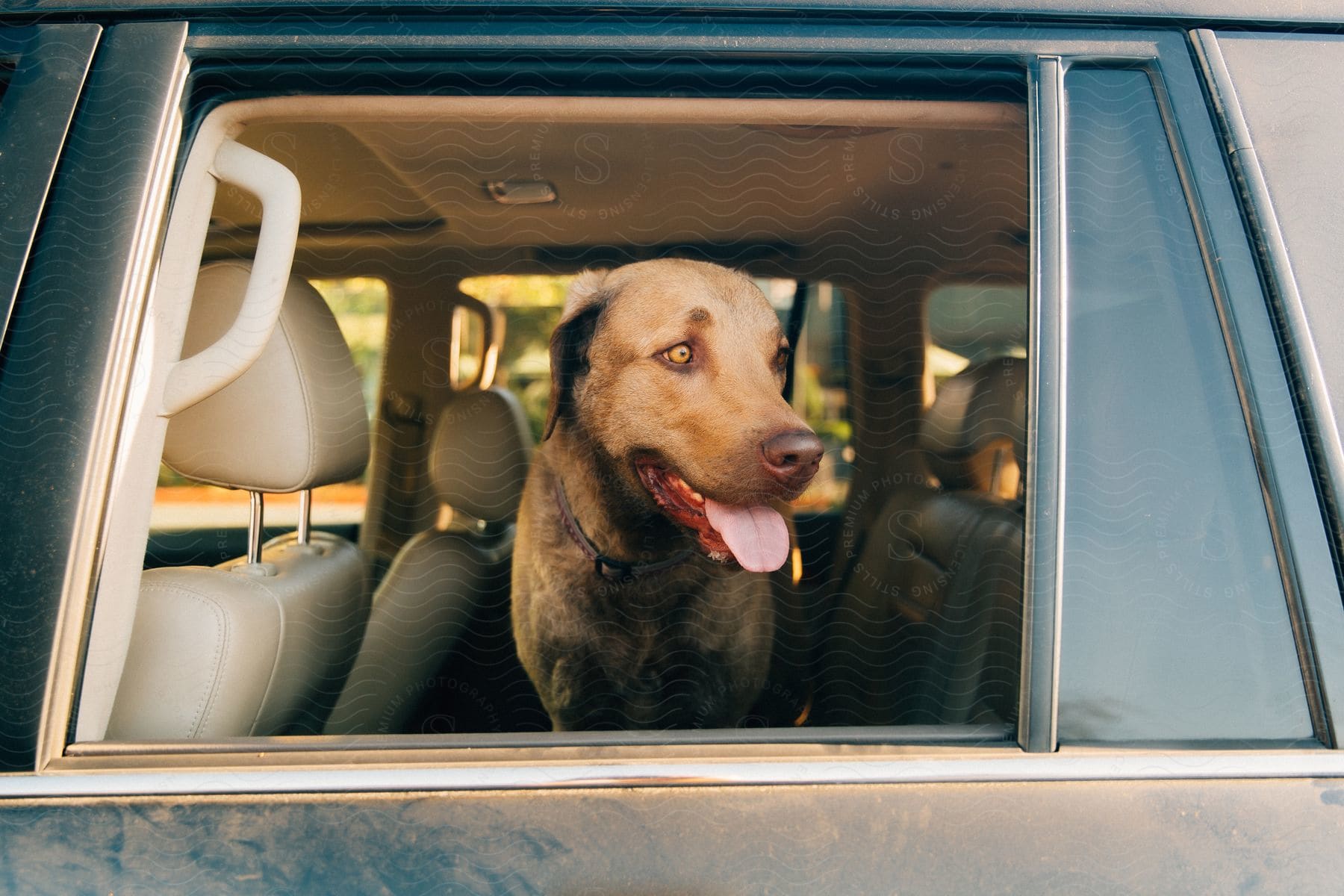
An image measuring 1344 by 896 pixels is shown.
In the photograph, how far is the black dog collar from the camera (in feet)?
6.70

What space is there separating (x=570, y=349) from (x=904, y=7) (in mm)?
1235

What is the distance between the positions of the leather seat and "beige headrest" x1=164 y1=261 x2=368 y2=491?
1162mm

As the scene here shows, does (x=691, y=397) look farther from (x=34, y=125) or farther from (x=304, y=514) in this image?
(x=34, y=125)

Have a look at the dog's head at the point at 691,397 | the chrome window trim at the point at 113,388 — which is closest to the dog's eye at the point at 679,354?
the dog's head at the point at 691,397

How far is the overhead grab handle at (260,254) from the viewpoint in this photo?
1.22 m

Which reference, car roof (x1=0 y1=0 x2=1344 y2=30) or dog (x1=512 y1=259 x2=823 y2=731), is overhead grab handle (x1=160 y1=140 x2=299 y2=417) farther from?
dog (x1=512 y1=259 x2=823 y2=731)

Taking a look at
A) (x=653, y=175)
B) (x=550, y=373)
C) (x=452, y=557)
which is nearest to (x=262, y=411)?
(x=550, y=373)

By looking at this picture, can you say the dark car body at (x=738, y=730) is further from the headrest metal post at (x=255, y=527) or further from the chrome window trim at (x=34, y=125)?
the headrest metal post at (x=255, y=527)

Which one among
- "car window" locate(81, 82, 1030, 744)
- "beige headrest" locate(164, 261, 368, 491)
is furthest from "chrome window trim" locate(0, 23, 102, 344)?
"beige headrest" locate(164, 261, 368, 491)

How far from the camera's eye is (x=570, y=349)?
216 cm

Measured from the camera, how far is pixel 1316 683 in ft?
3.23

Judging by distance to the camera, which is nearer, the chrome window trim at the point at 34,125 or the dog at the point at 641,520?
the chrome window trim at the point at 34,125

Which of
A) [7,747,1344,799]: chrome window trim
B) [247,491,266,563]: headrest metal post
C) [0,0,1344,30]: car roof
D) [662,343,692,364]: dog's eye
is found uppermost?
[0,0,1344,30]: car roof

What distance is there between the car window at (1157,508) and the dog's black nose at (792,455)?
620 mm
